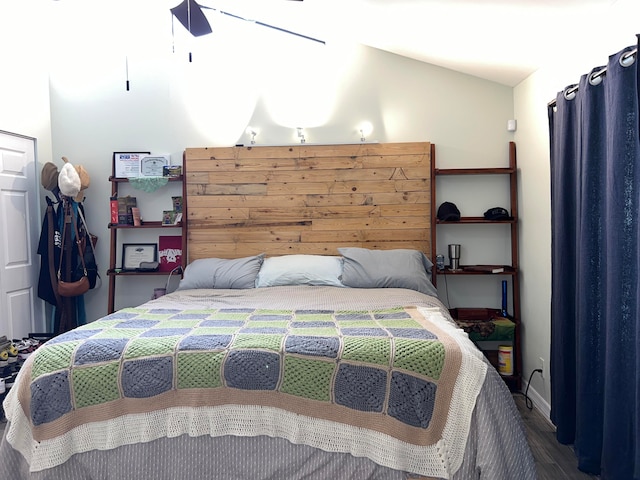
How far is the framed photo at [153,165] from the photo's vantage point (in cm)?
388

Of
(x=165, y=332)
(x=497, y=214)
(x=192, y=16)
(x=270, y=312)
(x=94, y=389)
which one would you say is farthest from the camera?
(x=497, y=214)

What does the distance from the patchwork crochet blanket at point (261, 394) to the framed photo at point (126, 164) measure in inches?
86.2

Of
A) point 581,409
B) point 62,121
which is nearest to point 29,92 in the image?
point 62,121

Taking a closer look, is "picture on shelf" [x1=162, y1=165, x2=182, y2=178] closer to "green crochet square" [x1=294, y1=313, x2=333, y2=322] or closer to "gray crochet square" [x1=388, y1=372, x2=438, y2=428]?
"green crochet square" [x1=294, y1=313, x2=333, y2=322]

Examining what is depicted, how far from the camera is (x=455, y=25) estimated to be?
→ 2861mm

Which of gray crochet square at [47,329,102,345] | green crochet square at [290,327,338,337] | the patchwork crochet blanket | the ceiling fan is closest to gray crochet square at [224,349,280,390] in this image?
the patchwork crochet blanket

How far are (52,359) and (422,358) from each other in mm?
1490

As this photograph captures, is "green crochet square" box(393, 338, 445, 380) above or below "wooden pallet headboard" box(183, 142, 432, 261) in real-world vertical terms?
A: below

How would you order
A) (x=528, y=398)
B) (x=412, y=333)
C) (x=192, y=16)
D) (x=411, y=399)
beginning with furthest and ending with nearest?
A: (x=528, y=398) < (x=192, y=16) < (x=412, y=333) < (x=411, y=399)

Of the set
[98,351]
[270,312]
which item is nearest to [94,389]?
[98,351]

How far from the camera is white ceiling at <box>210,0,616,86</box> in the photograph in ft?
8.03

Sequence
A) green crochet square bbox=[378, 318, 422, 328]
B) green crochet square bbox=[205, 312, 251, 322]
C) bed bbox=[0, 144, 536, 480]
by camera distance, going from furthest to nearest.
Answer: green crochet square bbox=[205, 312, 251, 322]
green crochet square bbox=[378, 318, 422, 328]
bed bbox=[0, 144, 536, 480]

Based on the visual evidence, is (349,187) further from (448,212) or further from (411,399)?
(411,399)

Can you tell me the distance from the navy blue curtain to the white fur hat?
10.9 feet
